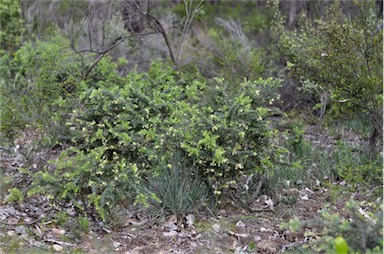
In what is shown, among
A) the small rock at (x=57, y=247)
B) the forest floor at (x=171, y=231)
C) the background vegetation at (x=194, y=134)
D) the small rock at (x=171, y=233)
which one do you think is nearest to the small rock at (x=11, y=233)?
the forest floor at (x=171, y=231)

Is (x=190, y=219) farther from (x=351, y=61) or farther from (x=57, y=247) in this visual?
(x=351, y=61)

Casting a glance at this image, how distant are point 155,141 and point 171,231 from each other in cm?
91

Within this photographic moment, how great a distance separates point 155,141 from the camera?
18.0ft

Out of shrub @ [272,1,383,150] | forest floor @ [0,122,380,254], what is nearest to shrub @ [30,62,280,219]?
forest floor @ [0,122,380,254]

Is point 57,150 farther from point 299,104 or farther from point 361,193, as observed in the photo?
point 299,104

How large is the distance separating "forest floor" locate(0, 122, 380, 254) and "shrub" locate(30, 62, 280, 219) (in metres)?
0.28

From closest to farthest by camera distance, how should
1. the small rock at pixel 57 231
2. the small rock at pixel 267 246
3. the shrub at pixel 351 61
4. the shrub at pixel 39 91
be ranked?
1. the small rock at pixel 267 246
2. the small rock at pixel 57 231
3. the shrub at pixel 351 61
4. the shrub at pixel 39 91

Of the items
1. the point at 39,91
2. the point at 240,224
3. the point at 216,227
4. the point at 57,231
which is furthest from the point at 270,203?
the point at 39,91

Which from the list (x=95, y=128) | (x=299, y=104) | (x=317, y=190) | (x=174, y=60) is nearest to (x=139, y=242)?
(x=95, y=128)

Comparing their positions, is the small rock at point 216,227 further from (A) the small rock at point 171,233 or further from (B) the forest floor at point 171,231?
(A) the small rock at point 171,233

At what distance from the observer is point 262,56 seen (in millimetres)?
9531

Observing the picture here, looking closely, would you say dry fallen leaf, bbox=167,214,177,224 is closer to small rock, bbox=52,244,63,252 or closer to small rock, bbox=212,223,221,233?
small rock, bbox=212,223,221,233

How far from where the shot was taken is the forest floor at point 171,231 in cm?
478

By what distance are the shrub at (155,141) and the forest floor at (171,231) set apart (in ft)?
0.92
